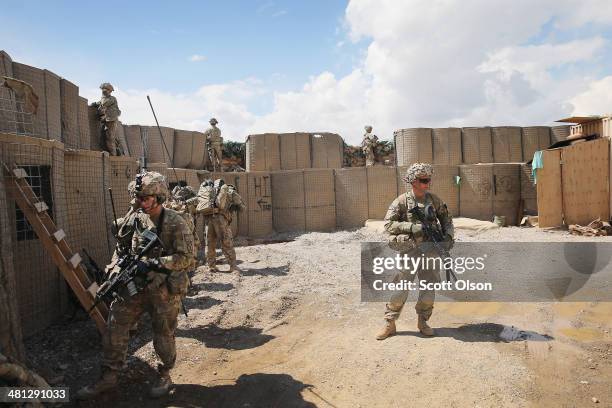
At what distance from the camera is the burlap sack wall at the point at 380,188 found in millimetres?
11914

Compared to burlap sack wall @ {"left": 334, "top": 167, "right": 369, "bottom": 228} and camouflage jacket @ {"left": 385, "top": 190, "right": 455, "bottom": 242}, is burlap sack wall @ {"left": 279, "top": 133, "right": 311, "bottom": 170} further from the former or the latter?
camouflage jacket @ {"left": 385, "top": 190, "right": 455, "bottom": 242}

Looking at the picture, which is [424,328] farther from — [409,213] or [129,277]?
[129,277]

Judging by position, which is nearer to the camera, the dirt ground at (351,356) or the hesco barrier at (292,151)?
the dirt ground at (351,356)

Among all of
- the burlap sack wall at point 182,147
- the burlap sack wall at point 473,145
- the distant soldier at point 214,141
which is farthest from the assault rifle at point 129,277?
the burlap sack wall at point 473,145

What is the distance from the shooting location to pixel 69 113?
661 centimetres

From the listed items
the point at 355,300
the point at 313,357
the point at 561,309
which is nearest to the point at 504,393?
the point at 313,357

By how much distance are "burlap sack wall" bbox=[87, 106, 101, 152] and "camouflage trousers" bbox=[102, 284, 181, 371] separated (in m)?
6.42

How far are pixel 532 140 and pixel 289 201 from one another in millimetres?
8592

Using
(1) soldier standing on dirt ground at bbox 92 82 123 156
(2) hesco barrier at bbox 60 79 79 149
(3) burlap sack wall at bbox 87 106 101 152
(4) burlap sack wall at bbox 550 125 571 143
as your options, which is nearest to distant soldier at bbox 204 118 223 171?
Answer: (1) soldier standing on dirt ground at bbox 92 82 123 156

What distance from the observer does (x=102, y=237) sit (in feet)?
18.1

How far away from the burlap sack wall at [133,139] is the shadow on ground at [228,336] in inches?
280

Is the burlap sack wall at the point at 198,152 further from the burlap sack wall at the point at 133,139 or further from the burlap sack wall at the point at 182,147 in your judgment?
the burlap sack wall at the point at 133,139

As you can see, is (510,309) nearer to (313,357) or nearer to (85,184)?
(313,357)

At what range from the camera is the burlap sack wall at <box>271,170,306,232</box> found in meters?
11.9
